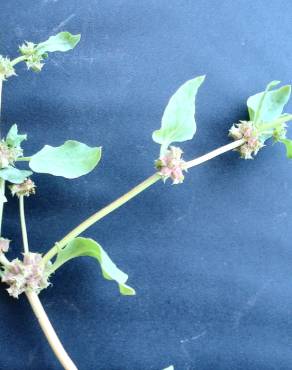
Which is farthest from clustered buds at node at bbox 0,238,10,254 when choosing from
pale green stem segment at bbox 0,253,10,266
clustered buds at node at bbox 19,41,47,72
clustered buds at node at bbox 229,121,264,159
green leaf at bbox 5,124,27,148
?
clustered buds at node at bbox 229,121,264,159

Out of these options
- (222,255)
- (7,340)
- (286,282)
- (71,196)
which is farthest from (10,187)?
(286,282)

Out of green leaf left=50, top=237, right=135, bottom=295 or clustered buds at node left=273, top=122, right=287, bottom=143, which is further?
clustered buds at node left=273, top=122, right=287, bottom=143

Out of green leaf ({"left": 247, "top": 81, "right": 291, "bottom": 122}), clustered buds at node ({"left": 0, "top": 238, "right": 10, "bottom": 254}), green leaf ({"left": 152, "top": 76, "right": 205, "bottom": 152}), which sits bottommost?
clustered buds at node ({"left": 0, "top": 238, "right": 10, "bottom": 254})

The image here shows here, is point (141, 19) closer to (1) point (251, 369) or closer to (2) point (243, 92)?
(2) point (243, 92)

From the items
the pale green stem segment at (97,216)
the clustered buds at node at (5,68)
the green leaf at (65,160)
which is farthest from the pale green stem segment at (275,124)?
the clustered buds at node at (5,68)

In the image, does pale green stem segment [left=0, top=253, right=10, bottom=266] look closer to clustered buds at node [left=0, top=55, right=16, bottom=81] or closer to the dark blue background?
the dark blue background

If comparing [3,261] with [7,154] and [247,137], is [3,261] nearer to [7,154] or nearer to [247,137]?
[7,154]
